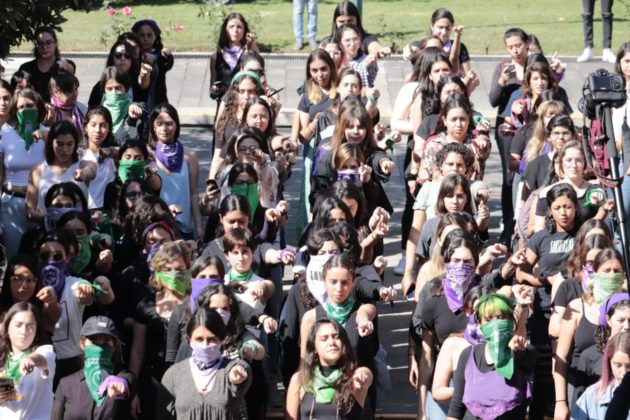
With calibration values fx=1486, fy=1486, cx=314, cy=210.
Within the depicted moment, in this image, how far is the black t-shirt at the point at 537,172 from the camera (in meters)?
11.9

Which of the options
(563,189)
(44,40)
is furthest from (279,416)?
(44,40)

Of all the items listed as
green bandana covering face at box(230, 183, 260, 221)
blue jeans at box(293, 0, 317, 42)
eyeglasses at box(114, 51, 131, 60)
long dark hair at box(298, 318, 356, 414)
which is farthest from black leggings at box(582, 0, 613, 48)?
long dark hair at box(298, 318, 356, 414)

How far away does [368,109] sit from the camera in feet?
42.1

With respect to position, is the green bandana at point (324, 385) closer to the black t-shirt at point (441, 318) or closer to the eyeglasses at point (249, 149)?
the black t-shirt at point (441, 318)

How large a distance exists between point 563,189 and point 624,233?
3384 mm

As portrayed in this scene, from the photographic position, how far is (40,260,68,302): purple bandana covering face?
984cm

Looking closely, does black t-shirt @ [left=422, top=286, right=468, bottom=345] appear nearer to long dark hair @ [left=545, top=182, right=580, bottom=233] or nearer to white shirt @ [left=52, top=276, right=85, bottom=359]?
long dark hair @ [left=545, top=182, right=580, bottom=233]

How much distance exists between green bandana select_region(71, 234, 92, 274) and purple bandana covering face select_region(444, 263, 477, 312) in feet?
8.34

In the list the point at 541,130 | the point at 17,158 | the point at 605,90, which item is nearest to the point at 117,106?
the point at 17,158

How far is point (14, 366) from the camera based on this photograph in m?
8.95

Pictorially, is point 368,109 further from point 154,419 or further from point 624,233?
point 624,233

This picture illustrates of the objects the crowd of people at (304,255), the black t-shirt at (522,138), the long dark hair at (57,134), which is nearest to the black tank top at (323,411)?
the crowd of people at (304,255)

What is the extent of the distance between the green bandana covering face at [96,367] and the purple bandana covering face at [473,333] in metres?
2.23

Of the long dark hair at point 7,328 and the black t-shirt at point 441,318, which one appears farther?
the black t-shirt at point 441,318
